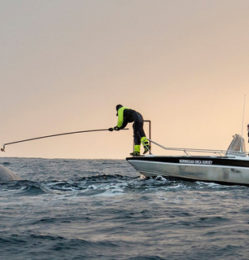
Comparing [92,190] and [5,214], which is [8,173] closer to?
[92,190]

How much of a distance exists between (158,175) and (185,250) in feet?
38.5

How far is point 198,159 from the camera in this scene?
17125 mm

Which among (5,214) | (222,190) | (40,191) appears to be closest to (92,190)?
(40,191)

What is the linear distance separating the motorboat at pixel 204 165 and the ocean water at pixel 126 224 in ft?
6.07

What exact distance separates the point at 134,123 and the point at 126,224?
10.4m

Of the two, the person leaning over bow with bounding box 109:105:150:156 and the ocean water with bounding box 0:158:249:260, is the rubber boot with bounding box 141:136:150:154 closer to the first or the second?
the person leaning over bow with bounding box 109:105:150:156

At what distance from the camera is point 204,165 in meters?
17.0

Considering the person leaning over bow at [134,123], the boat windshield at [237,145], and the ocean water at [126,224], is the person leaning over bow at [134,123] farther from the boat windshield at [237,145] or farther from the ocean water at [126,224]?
the ocean water at [126,224]

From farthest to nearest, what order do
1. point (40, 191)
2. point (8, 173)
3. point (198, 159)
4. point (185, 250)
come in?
point (8, 173) → point (198, 159) → point (40, 191) → point (185, 250)

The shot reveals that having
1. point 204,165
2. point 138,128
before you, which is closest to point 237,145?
point 204,165

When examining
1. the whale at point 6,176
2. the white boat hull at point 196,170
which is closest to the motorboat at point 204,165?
the white boat hull at point 196,170

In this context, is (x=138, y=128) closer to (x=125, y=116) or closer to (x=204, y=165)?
(x=125, y=116)

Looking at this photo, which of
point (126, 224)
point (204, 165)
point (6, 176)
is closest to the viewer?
point (126, 224)

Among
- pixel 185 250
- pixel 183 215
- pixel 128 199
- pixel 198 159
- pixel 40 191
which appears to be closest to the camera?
pixel 185 250
